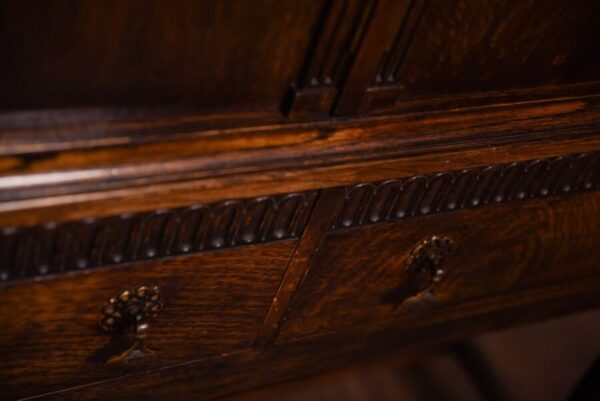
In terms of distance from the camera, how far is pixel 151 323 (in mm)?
683

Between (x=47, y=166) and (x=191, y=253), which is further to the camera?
(x=191, y=253)

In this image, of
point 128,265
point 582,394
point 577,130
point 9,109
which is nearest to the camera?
point 9,109

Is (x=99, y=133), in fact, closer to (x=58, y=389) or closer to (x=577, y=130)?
(x=58, y=389)

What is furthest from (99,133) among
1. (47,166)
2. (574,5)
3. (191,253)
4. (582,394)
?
(582,394)

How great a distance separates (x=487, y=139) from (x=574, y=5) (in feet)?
0.44

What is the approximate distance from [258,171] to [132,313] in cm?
17

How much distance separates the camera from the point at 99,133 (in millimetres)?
516

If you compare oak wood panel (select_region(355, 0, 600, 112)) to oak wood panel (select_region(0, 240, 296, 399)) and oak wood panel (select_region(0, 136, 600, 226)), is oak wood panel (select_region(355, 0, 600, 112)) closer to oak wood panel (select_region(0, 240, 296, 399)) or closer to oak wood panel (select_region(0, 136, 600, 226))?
oak wood panel (select_region(0, 136, 600, 226))

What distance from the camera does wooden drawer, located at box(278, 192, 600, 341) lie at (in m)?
0.75

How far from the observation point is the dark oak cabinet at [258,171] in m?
0.50

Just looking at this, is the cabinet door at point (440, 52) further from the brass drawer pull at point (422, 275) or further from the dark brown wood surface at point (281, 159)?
the brass drawer pull at point (422, 275)

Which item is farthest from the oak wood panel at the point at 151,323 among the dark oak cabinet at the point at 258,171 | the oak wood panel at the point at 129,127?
the oak wood panel at the point at 129,127

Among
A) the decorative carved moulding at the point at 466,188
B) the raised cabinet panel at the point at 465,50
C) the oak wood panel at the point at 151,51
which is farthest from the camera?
the decorative carved moulding at the point at 466,188

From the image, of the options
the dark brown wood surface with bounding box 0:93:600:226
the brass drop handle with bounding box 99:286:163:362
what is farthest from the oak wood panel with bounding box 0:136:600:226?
the brass drop handle with bounding box 99:286:163:362
